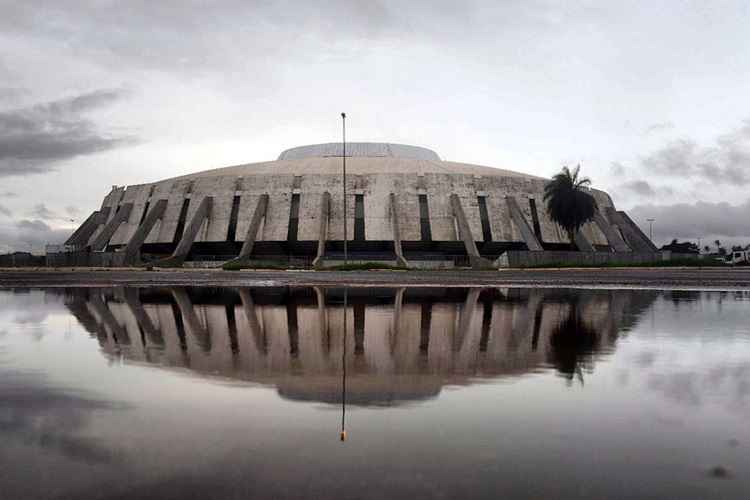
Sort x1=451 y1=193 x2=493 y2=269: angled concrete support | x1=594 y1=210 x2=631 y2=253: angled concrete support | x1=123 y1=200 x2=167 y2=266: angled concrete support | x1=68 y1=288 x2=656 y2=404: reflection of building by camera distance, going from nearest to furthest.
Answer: x1=68 y1=288 x2=656 y2=404: reflection of building
x1=451 y1=193 x2=493 y2=269: angled concrete support
x1=123 y1=200 x2=167 y2=266: angled concrete support
x1=594 y1=210 x2=631 y2=253: angled concrete support

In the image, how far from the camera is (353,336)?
945cm

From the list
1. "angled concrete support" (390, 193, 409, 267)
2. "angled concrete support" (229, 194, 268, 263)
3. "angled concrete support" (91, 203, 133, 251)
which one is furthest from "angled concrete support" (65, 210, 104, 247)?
"angled concrete support" (390, 193, 409, 267)

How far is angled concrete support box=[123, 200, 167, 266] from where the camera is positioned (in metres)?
48.5

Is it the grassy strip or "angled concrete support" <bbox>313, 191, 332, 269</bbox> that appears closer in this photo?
the grassy strip

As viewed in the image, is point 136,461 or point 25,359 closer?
point 136,461

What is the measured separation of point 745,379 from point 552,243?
48.4m

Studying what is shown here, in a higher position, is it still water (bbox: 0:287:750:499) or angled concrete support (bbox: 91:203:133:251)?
angled concrete support (bbox: 91:203:133:251)

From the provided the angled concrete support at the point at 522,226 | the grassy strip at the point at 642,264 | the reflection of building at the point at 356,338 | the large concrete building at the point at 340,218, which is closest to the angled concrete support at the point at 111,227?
the large concrete building at the point at 340,218

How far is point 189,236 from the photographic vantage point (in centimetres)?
4841

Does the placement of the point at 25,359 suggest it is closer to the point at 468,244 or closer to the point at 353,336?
the point at 353,336

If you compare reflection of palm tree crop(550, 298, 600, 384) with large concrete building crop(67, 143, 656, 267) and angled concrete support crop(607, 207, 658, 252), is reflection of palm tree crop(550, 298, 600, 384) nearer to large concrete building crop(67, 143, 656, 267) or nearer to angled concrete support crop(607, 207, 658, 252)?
large concrete building crop(67, 143, 656, 267)

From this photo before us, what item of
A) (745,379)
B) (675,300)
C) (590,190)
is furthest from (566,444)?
(590,190)

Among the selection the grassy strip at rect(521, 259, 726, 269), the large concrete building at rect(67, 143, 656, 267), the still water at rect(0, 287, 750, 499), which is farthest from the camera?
the large concrete building at rect(67, 143, 656, 267)

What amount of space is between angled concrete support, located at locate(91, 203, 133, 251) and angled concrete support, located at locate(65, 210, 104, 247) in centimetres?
342
